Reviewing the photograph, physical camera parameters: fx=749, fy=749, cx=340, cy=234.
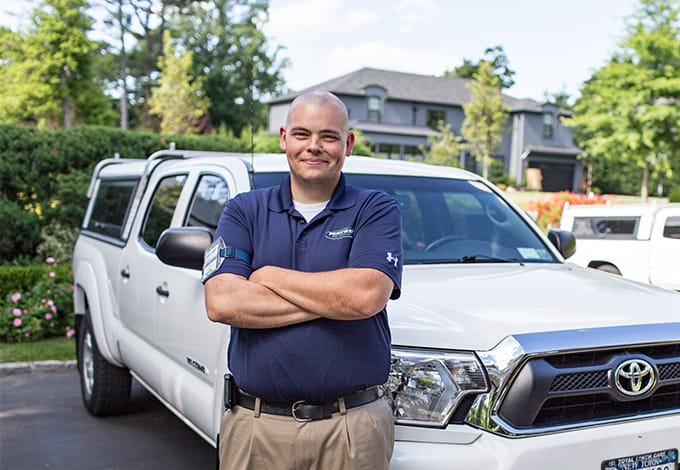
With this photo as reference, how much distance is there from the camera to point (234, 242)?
8.23 ft

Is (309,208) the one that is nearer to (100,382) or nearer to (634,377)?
(634,377)

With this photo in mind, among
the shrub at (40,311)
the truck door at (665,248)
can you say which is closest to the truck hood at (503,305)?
the shrub at (40,311)

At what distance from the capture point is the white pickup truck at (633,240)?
10.8 meters

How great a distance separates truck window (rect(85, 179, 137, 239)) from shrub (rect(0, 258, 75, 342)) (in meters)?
Answer: 2.45

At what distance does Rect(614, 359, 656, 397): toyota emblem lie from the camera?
283cm

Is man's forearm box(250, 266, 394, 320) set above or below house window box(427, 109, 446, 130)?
below

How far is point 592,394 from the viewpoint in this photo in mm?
2816

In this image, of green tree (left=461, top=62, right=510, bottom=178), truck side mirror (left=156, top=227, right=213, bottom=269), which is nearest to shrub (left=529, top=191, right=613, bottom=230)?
truck side mirror (left=156, top=227, right=213, bottom=269)

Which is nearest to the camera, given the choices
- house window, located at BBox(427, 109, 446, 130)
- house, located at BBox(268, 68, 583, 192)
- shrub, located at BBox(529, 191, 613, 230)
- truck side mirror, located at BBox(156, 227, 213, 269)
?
truck side mirror, located at BBox(156, 227, 213, 269)

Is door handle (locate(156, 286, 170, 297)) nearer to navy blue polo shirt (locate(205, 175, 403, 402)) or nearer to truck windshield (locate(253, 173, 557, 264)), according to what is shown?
truck windshield (locate(253, 173, 557, 264))

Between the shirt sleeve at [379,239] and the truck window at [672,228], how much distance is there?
9448 mm

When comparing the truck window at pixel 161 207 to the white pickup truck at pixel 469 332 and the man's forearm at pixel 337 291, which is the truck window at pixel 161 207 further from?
the man's forearm at pixel 337 291

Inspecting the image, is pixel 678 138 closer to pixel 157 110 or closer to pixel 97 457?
pixel 157 110

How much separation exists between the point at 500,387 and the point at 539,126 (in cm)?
4819
